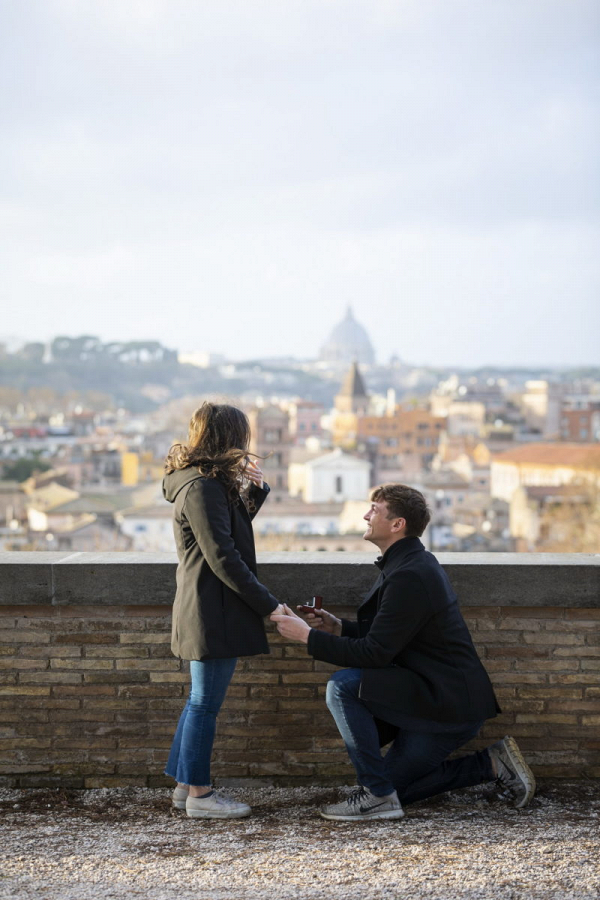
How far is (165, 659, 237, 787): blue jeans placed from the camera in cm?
338

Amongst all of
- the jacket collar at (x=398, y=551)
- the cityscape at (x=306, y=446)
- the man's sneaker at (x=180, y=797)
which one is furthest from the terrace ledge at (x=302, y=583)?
the cityscape at (x=306, y=446)

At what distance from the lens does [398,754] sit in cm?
346

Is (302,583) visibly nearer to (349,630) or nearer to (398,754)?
(349,630)

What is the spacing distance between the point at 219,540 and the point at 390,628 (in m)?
0.62

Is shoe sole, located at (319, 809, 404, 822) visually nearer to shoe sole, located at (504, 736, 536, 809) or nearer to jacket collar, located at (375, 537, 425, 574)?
shoe sole, located at (504, 736, 536, 809)

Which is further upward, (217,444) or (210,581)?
(217,444)

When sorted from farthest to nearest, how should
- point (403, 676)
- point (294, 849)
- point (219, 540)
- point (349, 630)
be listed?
point (349, 630), point (403, 676), point (219, 540), point (294, 849)

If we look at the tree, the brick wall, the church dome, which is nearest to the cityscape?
the tree

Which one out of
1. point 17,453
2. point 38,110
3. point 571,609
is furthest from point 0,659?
point 38,110

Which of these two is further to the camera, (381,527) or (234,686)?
(234,686)

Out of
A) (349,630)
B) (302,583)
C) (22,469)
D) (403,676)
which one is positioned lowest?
(22,469)

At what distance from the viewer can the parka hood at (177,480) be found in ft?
10.9

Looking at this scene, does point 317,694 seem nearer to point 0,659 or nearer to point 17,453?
point 0,659

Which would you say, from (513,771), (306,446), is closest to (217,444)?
(513,771)
